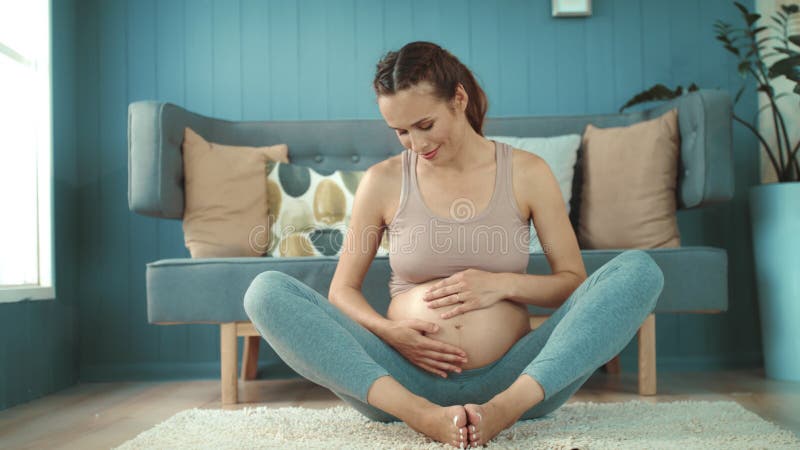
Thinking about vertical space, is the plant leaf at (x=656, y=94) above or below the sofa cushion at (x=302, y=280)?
above

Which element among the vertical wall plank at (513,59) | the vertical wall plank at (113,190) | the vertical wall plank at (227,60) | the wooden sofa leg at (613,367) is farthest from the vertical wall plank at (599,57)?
the vertical wall plank at (113,190)

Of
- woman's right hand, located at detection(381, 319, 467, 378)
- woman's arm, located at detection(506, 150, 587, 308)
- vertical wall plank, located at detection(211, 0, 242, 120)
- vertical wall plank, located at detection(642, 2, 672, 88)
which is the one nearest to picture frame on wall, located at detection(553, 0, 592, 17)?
vertical wall plank, located at detection(642, 2, 672, 88)

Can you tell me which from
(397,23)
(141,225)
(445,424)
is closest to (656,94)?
(397,23)

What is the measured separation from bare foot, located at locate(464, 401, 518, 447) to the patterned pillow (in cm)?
147

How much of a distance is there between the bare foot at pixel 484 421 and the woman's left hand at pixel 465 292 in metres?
0.25

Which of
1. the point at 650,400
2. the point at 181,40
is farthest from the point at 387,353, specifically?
the point at 181,40

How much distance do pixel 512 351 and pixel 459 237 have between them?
276 millimetres

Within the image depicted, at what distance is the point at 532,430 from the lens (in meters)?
1.73

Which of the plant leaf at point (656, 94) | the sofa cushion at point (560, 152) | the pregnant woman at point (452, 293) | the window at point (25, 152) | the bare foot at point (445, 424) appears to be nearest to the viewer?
the bare foot at point (445, 424)

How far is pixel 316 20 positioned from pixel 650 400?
2.16 m

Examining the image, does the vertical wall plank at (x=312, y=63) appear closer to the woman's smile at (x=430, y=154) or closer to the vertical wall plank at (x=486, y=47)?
the vertical wall plank at (x=486, y=47)

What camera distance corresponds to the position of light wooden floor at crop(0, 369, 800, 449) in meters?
2.03

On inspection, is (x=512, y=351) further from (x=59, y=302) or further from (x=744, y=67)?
(x=59, y=302)

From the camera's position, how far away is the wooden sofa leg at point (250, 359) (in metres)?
3.07
